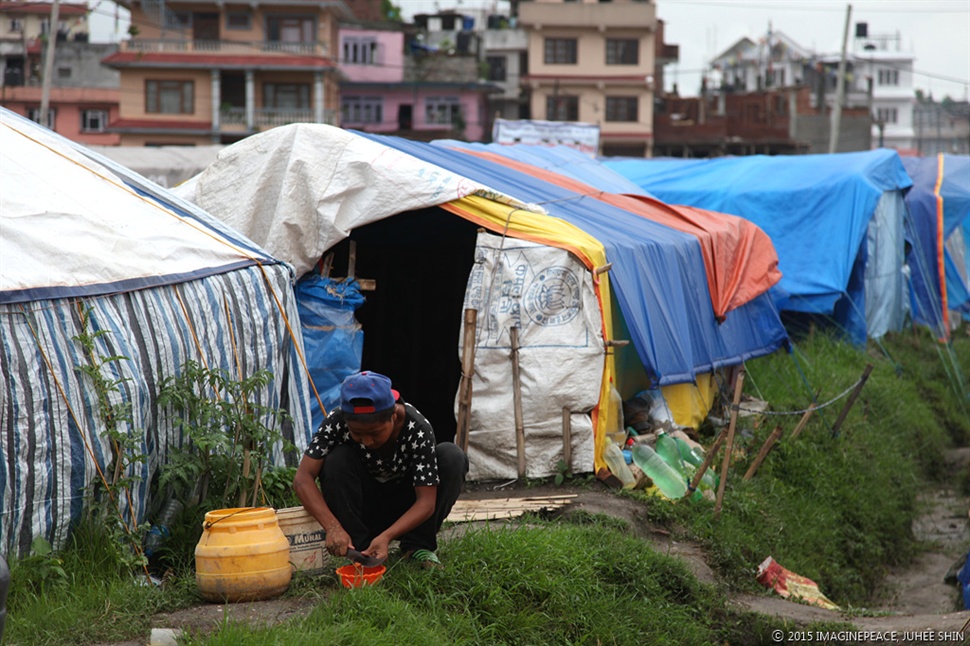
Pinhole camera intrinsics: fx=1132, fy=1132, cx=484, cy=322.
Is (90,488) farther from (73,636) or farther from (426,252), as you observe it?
(426,252)

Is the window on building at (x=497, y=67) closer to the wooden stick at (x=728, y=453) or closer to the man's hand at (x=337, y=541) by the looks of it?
the wooden stick at (x=728, y=453)

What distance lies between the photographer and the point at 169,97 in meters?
41.0

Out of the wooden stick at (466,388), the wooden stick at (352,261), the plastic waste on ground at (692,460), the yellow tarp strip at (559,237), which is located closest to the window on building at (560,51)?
the plastic waste on ground at (692,460)

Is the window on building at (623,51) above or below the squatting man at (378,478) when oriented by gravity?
above

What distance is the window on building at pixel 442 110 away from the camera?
45344 millimetres

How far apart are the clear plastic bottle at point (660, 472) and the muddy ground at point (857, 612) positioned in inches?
30.7

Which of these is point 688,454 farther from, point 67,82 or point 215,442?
point 67,82

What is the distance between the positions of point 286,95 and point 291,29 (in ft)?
8.68

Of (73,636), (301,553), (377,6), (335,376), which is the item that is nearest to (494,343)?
(335,376)

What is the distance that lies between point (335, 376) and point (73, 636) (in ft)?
13.0

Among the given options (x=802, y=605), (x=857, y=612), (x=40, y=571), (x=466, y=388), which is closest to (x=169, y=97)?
(x=466, y=388)

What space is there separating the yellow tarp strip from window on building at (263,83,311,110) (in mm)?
33876

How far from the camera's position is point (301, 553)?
5625 mm

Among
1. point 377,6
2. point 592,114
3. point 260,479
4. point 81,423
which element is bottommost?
point 260,479
